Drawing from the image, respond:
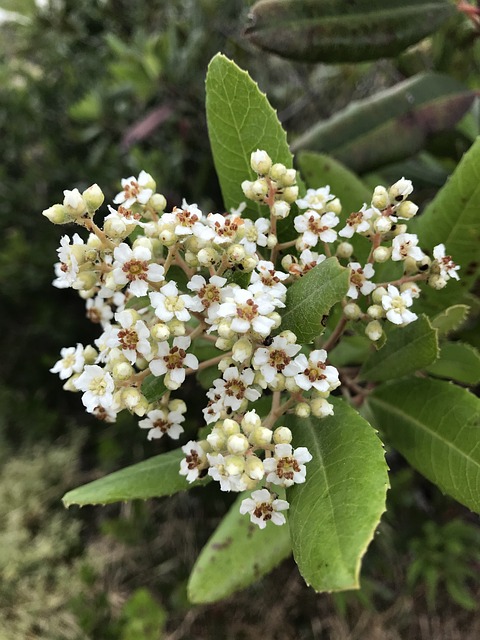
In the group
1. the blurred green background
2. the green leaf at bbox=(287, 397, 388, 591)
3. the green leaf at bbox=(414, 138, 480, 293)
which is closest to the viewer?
the green leaf at bbox=(287, 397, 388, 591)

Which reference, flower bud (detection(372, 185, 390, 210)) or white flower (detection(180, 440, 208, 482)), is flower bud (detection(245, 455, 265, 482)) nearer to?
white flower (detection(180, 440, 208, 482))

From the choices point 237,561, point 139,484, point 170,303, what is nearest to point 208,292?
point 170,303

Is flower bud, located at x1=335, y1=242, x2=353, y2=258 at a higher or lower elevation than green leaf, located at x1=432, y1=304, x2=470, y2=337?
higher

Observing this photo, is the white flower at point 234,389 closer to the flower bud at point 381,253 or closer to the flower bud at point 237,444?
the flower bud at point 237,444

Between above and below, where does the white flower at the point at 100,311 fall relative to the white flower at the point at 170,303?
below

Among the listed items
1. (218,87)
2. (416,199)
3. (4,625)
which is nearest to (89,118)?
(416,199)

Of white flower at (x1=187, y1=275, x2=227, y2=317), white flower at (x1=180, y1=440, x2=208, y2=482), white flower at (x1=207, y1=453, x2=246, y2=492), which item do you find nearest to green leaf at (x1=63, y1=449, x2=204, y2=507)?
white flower at (x1=180, y1=440, x2=208, y2=482)

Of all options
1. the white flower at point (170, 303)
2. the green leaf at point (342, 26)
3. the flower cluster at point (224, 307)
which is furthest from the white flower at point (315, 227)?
the green leaf at point (342, 26)
